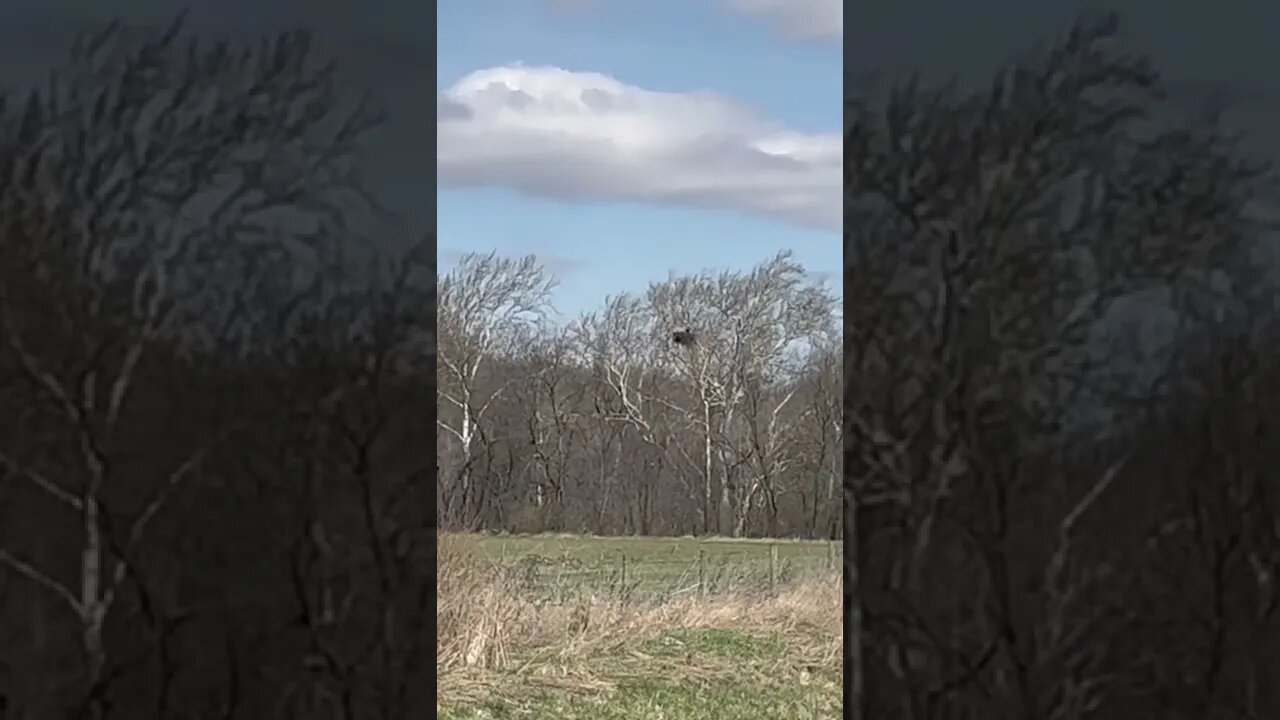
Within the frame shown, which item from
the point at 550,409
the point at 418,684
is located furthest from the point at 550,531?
the point at 418,684

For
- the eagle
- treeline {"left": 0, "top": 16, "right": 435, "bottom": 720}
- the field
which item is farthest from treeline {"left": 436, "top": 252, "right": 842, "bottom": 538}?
treeline {"left": 0, "top": 16, "right": 435, "bottom": 720}

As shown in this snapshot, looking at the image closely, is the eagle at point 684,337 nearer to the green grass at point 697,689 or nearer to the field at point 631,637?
the field at point 631,637

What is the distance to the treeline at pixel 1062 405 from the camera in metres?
2.22

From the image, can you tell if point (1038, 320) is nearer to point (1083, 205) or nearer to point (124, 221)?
point (1083, 205)

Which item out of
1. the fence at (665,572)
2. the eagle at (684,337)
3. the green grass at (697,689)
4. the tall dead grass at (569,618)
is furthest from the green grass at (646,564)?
the eagle at (684,337)

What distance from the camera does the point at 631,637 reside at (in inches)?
196

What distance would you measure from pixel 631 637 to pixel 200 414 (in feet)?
9.73

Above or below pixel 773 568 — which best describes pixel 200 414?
above

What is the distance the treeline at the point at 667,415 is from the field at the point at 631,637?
1.05 metres

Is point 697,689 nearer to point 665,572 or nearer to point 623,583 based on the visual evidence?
point 623,583

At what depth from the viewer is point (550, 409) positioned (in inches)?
280

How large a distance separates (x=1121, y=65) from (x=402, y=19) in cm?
119

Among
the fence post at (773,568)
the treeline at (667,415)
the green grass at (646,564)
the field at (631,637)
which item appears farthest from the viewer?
the treeline at (667,415)

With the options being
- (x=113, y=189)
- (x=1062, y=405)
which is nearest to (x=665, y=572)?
(x=1062, y=405)
